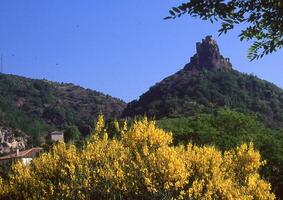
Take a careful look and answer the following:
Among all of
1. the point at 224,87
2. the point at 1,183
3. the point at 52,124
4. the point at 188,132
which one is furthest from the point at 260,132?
the point at 52,124

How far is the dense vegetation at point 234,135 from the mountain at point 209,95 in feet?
142

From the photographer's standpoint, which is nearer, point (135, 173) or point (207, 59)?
point (135, 173)

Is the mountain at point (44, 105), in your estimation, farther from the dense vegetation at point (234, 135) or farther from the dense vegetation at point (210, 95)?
the dense vegetation at point (234, 135)

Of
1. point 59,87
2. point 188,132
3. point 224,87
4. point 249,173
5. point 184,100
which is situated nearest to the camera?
point 249,173

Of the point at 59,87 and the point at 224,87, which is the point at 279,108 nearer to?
the point at 224,87

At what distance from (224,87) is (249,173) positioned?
3924 inches

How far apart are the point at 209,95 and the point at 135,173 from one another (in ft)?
316

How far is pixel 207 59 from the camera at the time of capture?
14700cm

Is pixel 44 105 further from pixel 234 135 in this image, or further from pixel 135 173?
pixel 135 173

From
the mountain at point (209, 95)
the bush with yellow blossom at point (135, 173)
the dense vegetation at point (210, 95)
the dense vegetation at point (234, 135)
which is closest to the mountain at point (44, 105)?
the mountain at point (209, 95)

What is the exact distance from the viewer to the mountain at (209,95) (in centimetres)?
10225

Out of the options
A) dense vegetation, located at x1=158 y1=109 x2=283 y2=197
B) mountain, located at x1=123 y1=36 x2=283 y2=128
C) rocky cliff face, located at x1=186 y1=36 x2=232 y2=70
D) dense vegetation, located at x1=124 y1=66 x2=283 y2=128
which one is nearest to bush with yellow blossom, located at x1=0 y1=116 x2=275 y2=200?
dense vegetation, located at x1=158 y1=109 x2=283 y2=197

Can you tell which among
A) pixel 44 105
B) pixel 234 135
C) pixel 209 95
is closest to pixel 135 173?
pixel 234 135

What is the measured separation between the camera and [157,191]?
1730 cm
